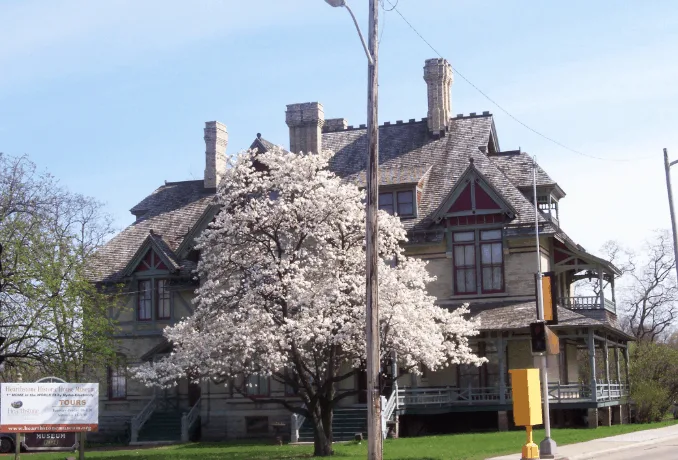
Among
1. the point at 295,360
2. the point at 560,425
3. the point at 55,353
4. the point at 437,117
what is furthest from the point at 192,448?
the point at 437,117

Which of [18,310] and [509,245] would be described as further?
[509,245]

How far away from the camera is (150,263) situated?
1725 inches

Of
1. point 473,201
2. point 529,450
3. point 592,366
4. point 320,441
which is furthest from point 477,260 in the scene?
point 529,450

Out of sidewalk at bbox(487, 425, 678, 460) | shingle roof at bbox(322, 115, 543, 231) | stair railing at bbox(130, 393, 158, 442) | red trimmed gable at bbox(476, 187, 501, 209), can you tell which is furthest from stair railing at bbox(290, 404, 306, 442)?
sidewalk at bbox(487, 425, 678, 460)

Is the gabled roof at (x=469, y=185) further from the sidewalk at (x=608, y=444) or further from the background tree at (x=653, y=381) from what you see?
the background tree at (x=653, y=381)

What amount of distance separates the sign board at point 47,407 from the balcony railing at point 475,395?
13.8 metres

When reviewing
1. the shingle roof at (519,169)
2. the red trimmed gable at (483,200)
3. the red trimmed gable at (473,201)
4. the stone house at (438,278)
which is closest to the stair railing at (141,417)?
the stone house at (438,278)

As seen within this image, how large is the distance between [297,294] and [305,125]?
16400mm

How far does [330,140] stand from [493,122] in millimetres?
7695

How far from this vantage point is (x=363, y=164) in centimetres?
4391

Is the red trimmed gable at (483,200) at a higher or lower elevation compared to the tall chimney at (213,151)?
lower

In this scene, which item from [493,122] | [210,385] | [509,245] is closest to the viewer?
[509,245]

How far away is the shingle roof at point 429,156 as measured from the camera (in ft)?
134

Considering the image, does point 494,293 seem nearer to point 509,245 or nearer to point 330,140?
point 509,245
